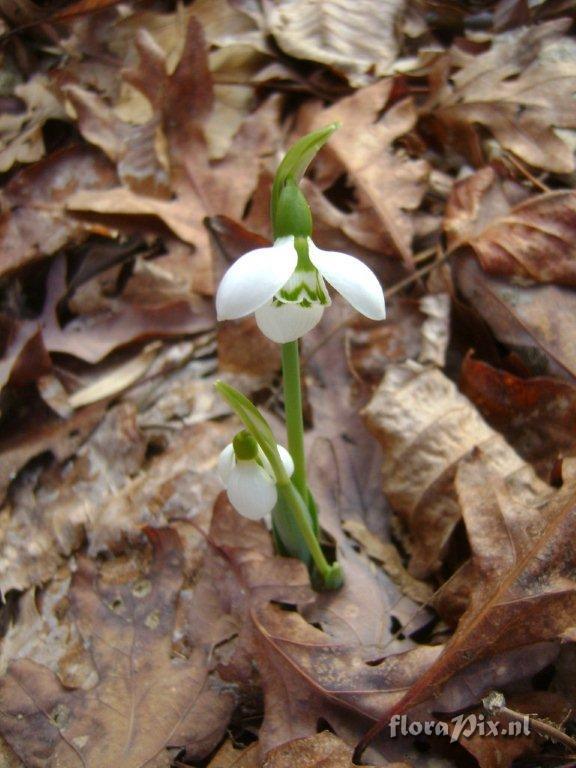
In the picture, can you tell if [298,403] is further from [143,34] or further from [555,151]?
[143,34]

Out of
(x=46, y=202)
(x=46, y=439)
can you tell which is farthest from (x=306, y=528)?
(x=46, y=202)

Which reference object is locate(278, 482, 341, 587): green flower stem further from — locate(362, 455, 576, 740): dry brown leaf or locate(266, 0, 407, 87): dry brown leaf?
locate(266, 0, 407, 87): dry brown leaf

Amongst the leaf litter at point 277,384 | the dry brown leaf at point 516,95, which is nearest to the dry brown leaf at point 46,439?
the leaf litter at point 277,384

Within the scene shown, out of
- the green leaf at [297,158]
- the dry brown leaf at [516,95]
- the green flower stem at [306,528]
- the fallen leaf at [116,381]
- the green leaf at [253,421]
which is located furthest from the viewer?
the dry brown leaf at [516,95]

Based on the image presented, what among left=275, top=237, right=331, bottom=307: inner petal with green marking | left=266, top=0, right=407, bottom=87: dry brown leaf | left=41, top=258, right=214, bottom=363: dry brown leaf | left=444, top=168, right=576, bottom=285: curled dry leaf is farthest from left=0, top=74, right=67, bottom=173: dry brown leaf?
left=275, top=237, right=331, bottom=307: inner petal with green marking

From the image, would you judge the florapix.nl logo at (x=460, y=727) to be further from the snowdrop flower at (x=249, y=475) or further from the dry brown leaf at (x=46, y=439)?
the dry brown leaf at (x=46, y=439)
